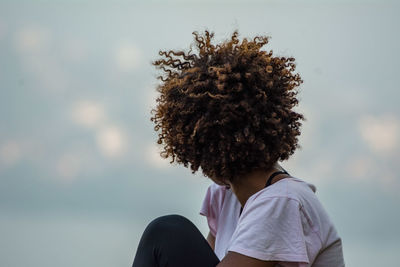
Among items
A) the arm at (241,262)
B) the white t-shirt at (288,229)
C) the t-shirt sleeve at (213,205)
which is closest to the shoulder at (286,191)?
the white t-shirt at (288,229)

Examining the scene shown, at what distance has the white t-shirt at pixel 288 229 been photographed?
5.31 feet

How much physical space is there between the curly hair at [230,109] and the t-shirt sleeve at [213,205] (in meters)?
0.32

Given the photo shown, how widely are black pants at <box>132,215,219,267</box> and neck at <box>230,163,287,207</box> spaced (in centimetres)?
16

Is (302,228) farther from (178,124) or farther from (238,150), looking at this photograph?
(178,124)

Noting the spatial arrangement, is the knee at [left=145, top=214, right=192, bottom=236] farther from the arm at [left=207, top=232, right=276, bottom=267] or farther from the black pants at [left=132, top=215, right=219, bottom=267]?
the arm at [left=207, top=232, right=276, bottom=267]

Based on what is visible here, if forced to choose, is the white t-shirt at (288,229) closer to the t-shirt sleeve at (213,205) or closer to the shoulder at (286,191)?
the shoulder at (286,191)

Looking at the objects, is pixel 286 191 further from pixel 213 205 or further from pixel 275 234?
pixel 213 205

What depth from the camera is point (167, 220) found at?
1.86 metres

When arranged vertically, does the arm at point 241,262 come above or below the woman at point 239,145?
below

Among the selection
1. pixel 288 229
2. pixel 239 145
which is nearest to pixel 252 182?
pixel 239 145

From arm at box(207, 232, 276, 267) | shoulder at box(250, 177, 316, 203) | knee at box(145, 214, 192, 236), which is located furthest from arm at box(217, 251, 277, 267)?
knee at box(145, 214, 192, 236)

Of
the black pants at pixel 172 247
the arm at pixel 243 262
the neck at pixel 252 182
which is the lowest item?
the arm at pixel 243 262

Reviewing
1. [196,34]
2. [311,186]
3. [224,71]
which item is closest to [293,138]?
[311,186]

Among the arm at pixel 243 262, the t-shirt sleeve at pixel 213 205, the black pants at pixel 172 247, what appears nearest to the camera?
the arm at pixel 243 262
